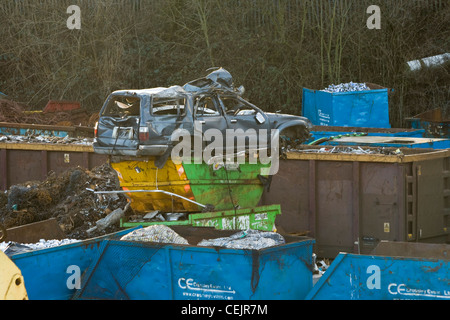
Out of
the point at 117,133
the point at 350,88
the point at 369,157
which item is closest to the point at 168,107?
the point at 117,133

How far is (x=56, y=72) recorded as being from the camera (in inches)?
936

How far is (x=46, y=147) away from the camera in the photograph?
44.8 ft

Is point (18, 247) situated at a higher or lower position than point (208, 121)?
lower

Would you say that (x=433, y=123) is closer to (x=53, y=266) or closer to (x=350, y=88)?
(x=350, y=88)

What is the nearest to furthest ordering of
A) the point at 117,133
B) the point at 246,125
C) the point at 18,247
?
1. the point at 18,247
2. the point at 117,133
3. the point at 246,125

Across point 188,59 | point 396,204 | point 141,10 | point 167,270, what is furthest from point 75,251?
point 141,10

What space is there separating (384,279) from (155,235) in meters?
2.81

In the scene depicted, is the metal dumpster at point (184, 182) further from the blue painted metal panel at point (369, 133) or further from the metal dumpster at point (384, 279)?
the blue painted metal panel at point (369, 133)

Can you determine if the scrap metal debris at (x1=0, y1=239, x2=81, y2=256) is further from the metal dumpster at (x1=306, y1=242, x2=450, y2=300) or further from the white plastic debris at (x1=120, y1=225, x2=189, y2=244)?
the metal dumpster at (x1=306, y1=242, x2=450, y2=300)

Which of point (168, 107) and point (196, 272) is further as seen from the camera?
point (168, 107)

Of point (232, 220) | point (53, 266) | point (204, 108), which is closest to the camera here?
point (53, 266)

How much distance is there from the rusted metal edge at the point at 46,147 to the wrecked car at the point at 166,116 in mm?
3054

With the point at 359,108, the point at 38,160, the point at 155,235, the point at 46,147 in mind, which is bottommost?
the point at 155,235

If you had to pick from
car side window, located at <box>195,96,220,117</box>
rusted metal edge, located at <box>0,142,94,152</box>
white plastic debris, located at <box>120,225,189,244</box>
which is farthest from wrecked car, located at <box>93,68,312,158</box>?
rusted metal edge, located at <box>0,142,94,152</box>
